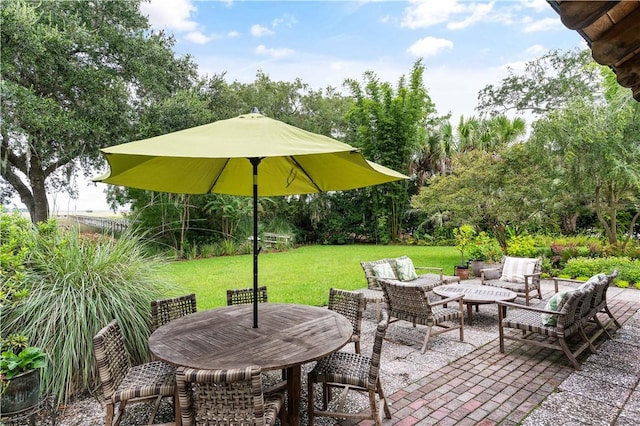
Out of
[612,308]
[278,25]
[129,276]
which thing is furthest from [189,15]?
[612,308]

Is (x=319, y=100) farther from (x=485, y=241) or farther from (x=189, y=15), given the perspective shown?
(x=485, y=241)

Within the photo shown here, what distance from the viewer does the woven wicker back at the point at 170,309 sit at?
3.01m

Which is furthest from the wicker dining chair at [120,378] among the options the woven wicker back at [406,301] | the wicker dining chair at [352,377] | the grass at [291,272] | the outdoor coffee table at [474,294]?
the outdoor coffee table at [474,294]

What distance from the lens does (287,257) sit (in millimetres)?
11766

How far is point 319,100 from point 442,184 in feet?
34.1

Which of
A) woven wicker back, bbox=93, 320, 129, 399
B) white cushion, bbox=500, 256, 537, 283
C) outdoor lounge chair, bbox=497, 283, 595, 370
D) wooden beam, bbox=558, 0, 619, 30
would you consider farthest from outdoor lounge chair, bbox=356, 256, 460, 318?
wooden beam, bbox=558, 0, 619, 30

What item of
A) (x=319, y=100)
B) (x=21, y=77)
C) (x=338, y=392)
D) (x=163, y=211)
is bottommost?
(x=338, y=392)

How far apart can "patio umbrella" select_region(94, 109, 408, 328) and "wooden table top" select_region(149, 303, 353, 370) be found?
0.79ft

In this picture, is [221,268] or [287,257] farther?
[287,257]

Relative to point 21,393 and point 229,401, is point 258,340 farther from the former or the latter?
point 21,393

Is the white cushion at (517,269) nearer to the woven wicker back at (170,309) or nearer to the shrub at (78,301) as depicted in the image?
the woven wicker back at (170,309)

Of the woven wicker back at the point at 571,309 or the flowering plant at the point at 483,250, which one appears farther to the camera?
the flowering plant at the point at 483,250

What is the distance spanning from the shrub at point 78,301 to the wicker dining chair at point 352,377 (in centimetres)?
170

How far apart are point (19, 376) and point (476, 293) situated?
498 centimetres
